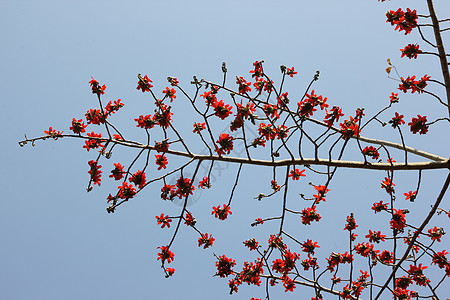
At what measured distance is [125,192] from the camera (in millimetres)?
3875

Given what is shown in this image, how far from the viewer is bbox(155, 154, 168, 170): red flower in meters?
4.07

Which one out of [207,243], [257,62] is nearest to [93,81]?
[257,62]

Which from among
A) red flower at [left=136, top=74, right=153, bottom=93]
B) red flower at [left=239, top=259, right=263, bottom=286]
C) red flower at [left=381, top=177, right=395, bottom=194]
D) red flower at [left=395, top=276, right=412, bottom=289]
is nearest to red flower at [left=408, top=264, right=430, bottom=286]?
red flower at [left=395, top=276, right=412, bottom=289]

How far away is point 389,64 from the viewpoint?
14.7 feet

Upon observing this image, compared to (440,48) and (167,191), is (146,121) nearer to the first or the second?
(167,191)

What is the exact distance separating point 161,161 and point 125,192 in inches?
23.2

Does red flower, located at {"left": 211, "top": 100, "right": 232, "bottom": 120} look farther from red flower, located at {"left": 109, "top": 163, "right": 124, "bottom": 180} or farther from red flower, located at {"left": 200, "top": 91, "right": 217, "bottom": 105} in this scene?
red flower, located at {"left": 109, "top": 163, "right": 124, "bottom": 180}

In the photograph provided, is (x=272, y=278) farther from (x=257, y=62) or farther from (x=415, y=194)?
(x=257, y=62)

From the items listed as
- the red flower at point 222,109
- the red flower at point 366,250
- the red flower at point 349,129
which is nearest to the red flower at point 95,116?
the red flower at point 222,109

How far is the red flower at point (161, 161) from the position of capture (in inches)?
160

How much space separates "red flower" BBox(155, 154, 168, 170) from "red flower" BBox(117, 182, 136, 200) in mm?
446

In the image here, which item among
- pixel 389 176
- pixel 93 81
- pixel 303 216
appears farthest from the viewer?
pixel 303 216

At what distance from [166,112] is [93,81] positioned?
97cm

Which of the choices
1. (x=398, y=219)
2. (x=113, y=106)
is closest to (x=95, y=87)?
(x=113, y=106)
